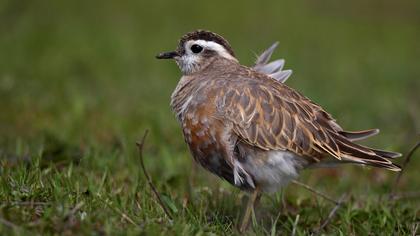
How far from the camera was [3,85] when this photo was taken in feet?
33.3

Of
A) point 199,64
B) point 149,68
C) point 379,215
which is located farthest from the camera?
point 149,68

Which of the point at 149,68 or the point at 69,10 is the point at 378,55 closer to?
the point at 149,68

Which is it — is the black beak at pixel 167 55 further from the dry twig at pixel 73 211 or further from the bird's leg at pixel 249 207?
the dry twig at pixel 73 211

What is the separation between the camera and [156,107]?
1068cm

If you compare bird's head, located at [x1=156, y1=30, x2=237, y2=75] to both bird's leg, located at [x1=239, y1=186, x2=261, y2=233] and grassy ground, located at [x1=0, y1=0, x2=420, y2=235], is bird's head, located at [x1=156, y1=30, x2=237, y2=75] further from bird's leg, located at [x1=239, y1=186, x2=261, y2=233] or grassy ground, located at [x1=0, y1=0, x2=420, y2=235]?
bird's leg, located at [x1=239, y1=186, x2=261, y2=233]

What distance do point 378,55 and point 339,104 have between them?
4242 millimetres

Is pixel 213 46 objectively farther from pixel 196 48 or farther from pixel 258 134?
pixel 258 134

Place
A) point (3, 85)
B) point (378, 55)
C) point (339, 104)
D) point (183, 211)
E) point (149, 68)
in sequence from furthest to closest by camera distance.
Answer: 1. point (378, 55)
2. point (149, 68)
3. point (339, 104)
4. point (3, 85)
5. point (183, 211)

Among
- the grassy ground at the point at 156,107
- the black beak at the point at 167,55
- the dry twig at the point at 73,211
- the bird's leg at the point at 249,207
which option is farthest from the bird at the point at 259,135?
the dry twig at the point at 73,211

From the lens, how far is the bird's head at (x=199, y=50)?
7.24 meters

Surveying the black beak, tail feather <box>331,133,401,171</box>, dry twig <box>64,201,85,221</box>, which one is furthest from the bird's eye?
dry twig <box>64,201,85,221</box>

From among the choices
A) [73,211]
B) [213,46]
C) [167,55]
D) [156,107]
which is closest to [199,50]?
[213,46]

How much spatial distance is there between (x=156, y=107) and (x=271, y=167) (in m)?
4.69

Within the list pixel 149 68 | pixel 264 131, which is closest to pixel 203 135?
pixel 264 131
